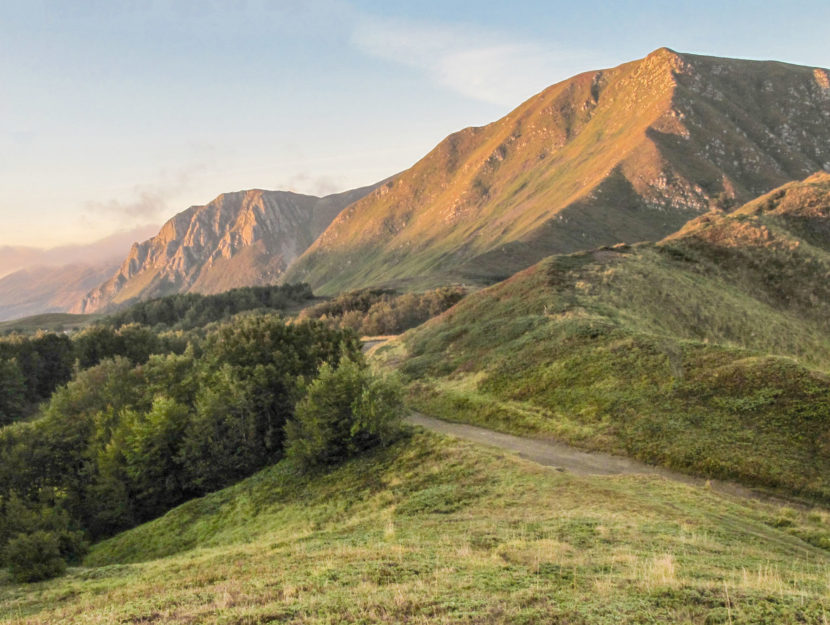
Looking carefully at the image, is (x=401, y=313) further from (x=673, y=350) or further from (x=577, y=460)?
(x=577, y=460)

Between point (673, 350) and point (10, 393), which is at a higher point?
point (10, 393)

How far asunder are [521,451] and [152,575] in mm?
21138

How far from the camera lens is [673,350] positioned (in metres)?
35.6

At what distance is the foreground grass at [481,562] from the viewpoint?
8750mm

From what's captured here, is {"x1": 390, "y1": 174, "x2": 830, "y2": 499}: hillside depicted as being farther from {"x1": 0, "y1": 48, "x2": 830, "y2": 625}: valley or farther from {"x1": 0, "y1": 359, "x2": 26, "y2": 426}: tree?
{"x1": 0, "y1": 359, "x2": 26, "y2": 426}: tree

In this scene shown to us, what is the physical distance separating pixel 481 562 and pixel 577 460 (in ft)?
60.0

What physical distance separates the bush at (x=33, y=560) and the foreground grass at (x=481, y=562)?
0.79 meters

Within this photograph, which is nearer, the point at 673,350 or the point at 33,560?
the point at 33,560

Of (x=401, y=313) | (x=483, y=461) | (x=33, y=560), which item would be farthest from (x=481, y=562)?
(x=401, y=313)

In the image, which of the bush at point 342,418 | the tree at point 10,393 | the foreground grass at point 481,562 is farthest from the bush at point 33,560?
the tree at point 10,393

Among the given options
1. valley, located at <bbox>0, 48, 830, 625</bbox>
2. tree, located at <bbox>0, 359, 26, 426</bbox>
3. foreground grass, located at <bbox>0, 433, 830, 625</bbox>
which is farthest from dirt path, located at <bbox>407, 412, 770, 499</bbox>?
tree, located at <bbox>0, 359, 26, 426</bbox>

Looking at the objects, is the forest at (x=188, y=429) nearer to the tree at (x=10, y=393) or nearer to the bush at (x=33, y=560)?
the bush at (x=33, y=560)

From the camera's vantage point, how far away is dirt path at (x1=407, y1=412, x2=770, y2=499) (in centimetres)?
2377

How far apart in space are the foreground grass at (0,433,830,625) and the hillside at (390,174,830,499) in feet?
23.1
